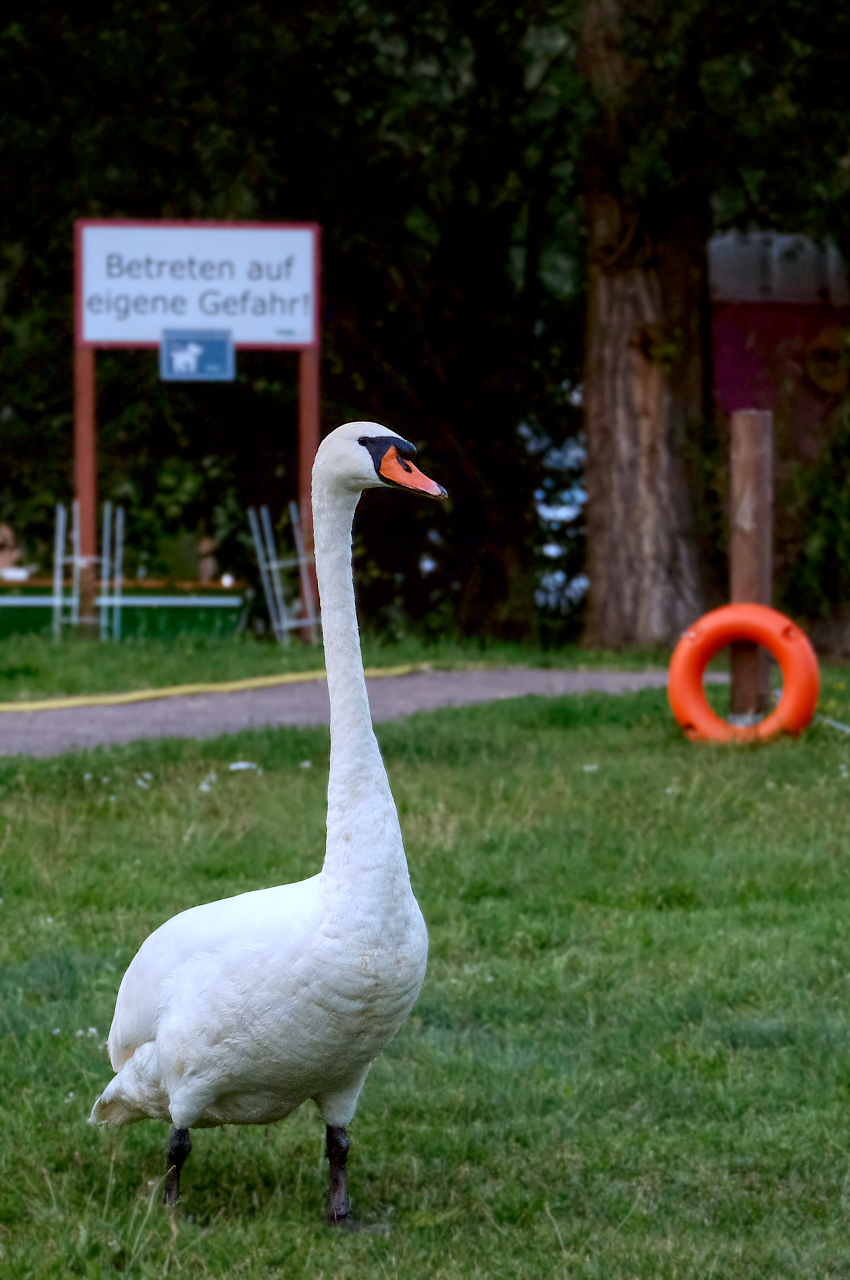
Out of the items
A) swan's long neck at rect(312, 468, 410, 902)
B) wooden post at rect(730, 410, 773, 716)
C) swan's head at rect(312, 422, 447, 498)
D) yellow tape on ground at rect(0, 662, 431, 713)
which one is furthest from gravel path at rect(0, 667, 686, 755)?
swan's head at rect(312, 422, 447, 498)

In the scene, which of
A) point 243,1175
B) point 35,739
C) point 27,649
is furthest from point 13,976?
point 27,649

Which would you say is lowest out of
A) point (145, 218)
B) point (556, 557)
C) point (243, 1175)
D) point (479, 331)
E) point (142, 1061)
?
point (243, 1175)

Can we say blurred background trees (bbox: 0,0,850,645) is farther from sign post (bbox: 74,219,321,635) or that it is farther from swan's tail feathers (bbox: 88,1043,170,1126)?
swan's tail feathers (bbox: 88,1043,170,1126)

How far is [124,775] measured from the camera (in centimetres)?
789

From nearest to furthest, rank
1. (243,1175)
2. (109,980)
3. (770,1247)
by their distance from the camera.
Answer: (770,1247), (243,1175), (109,980)

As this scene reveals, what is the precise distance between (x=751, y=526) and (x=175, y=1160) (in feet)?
20.8

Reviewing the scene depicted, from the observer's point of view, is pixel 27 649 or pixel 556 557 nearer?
pixel 27 649

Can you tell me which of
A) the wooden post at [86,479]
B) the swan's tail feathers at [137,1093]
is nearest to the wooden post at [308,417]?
the wooden post at [86,479]

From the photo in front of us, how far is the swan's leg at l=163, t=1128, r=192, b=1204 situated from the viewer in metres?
3.68

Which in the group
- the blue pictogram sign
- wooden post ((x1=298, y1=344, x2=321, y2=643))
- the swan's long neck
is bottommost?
the swan's long neck

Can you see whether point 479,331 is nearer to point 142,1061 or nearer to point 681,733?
point 681,733

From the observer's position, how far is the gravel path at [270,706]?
30.4 feet

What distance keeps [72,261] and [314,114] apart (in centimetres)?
246

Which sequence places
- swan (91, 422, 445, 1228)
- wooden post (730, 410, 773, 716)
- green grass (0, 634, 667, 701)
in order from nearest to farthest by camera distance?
swan (91, 422, 445, 1228)
wooden post (730, 410, 773, 716)
green grass (0, 634, 667, 701)
